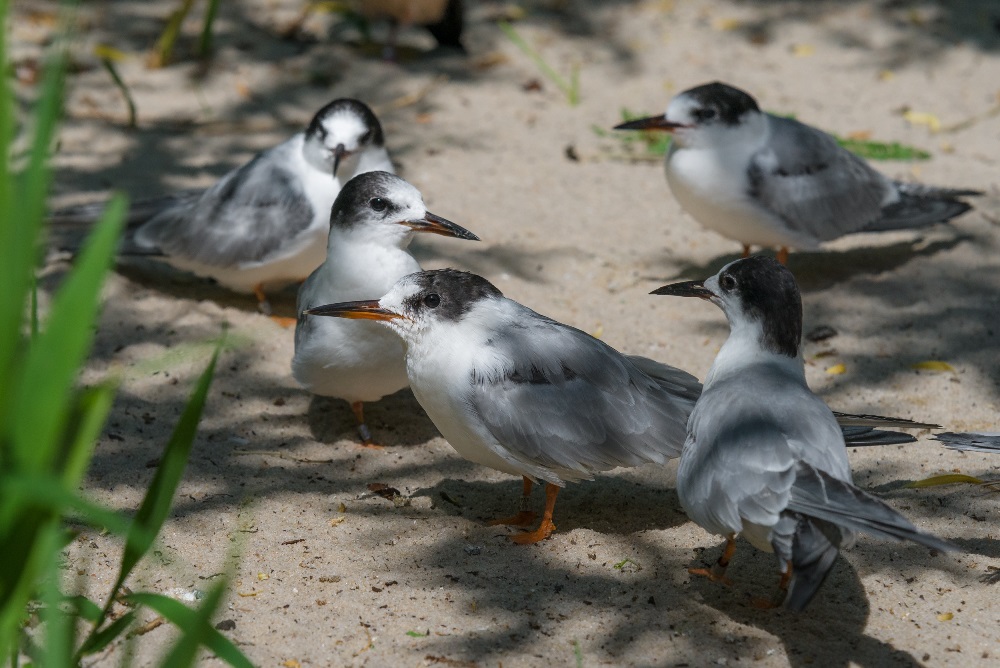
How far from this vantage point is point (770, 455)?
290 centimetres

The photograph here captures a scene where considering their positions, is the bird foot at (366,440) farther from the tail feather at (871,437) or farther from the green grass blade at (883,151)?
the green grass blade at (883,151)

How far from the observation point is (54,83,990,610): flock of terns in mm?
2906

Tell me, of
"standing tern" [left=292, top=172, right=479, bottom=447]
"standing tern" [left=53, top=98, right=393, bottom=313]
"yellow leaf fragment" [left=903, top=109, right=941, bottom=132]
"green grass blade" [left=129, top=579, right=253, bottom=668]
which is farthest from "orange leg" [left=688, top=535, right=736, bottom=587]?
"yellow leaf fragment" [left=903, top=109, right=941, bottom=132]

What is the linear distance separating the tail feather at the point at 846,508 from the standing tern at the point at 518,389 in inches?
30.3

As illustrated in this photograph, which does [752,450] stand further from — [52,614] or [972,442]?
[52,614]

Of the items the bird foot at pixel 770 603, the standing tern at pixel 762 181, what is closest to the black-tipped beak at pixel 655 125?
the standing tern at pixel 762 181

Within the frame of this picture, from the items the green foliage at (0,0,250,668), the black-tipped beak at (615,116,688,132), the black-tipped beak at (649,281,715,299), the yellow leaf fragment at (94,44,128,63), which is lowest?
the yellow leaf fragment at (94,44,128,63)

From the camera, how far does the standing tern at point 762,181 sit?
535cm

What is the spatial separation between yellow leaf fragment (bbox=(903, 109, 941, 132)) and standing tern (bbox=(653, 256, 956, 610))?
4.11 meters

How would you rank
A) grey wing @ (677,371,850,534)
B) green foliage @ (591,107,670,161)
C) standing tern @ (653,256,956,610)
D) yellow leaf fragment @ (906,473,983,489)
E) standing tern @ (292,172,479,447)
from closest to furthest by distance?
standing tern @ (653,256,956,610) → grey wing @ (677,371,850,534) → yellow leaf fragment @ (906,473,983,489) → standing tern @ (292,172,479,447) → green foliage @ (591,107,670,161)

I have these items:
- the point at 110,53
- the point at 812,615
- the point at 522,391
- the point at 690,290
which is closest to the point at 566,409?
the point at 522,391

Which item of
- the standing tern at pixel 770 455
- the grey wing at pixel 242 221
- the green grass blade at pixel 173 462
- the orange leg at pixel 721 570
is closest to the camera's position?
the green grass blade at pixel 173 462

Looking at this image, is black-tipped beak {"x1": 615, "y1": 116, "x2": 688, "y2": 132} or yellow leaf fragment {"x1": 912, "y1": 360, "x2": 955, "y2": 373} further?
black-tipped beak {"x1": 615, "y1": 116, "x2": 688, "y2": 132}

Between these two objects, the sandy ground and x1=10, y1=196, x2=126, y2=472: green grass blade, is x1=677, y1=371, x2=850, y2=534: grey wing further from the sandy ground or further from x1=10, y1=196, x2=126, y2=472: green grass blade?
x1=10, y1=196, x2=126, y2=472: green grass blade
